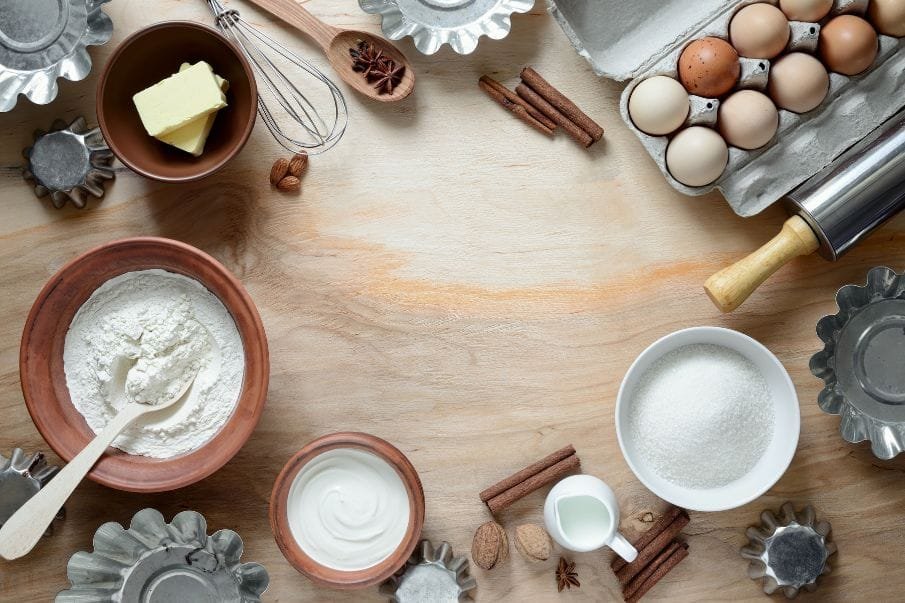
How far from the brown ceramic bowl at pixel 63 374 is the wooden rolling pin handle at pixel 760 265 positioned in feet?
1.91

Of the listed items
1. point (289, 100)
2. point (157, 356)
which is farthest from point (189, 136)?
point (157, 356)

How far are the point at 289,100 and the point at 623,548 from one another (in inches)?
29.3

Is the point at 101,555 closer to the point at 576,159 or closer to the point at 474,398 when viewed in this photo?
the point at 474,398

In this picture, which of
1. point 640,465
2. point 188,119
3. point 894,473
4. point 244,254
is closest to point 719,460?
point 640,465

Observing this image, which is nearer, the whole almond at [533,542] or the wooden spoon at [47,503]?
the wooden spoon at [47,503]

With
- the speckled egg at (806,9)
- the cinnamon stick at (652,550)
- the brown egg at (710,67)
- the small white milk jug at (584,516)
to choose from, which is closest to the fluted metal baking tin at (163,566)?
the small white milk jug at (584,516)

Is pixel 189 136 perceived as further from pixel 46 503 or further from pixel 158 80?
pixel 46 503

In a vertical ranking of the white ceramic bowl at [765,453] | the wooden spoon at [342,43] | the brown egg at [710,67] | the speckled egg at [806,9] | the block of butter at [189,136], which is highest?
the speckled egg at [806,9]

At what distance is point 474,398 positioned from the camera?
1162mm

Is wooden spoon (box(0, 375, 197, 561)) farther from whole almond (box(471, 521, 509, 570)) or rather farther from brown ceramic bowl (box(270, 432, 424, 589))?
whole almond (box(471, 521, 509, 570))

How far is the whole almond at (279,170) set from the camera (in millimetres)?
1137

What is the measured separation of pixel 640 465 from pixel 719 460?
4.1 inches

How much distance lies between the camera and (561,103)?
1147mm

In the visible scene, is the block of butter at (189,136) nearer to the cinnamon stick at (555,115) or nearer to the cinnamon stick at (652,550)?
the cinnamon stick at (555,115)
